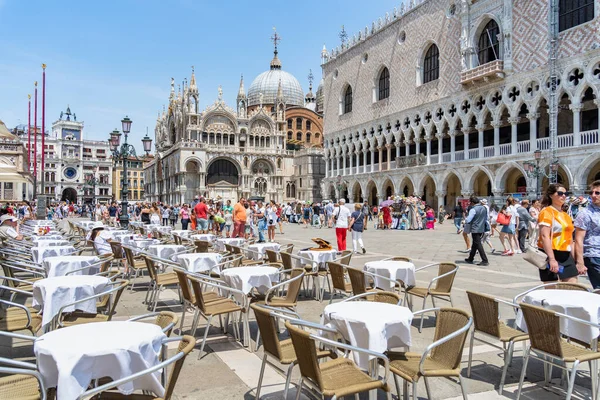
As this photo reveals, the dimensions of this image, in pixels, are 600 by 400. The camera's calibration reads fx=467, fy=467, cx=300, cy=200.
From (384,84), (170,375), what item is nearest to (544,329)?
(170,375)

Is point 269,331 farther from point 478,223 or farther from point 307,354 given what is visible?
point 478,223

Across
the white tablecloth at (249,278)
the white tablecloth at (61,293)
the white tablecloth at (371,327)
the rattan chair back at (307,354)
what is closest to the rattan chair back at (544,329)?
the white tablecloth at (371,327)

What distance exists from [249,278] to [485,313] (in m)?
2.65

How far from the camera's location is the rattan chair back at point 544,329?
11.3ft

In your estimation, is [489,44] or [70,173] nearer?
[489,44]

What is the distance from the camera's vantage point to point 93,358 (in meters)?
2.77

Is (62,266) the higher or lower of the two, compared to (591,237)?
lower

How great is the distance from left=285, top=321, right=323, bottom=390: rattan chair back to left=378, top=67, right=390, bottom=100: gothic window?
36159mm

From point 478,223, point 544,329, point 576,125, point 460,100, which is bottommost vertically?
point 544,329

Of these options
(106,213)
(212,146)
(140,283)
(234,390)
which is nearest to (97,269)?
(140,283)

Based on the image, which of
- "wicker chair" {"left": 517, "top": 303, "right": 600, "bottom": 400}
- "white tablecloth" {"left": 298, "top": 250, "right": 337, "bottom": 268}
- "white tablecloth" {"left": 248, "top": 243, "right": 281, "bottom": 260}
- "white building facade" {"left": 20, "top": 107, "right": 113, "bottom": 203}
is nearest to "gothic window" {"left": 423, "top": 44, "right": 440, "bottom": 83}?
"white tablecloth" {"left": 248, "top": 243, "right": 281, "bottom": 260}

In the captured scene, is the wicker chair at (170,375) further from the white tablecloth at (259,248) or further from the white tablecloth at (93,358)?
the white tablecloth at (259,248)

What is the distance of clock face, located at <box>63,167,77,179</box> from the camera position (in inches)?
3538

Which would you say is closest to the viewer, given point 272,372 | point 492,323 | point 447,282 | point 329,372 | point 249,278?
point 329,372
